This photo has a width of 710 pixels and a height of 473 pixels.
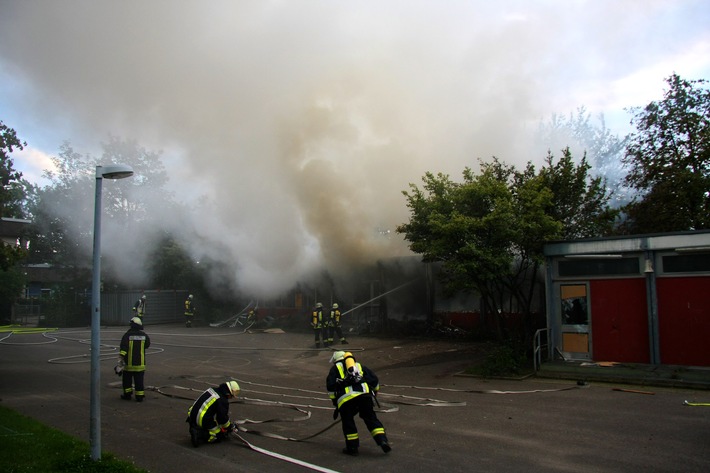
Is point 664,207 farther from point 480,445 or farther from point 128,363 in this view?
point 128,363

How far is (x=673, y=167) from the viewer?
18.6 metres

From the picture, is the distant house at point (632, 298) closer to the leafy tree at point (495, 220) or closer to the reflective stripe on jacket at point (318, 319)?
the leafy tree at point (495, 220)

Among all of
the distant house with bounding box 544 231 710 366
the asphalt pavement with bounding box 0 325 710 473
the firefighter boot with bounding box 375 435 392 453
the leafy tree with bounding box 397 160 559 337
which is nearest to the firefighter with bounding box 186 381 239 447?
the asphalt pavement with bounding box 0 325 710 473

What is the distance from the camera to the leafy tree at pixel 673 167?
17406 mm

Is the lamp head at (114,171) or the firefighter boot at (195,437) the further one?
the firefighter boot at (195,437)

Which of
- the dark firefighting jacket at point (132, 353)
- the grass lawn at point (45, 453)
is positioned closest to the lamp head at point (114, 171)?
the grass lawn at point (45, 453)

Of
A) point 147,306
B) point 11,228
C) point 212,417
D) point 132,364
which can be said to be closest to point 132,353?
point 132,364

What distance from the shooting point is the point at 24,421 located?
301 inches

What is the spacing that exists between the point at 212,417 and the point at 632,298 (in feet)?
33.5

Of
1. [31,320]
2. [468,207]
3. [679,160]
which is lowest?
[31,320]

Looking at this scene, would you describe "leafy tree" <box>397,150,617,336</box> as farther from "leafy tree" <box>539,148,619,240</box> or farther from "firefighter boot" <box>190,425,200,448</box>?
"firefighter boot" <box>190,425,200,448</box>

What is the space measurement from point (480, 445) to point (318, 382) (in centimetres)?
603

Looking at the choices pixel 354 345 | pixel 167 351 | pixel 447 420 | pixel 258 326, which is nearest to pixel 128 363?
pixel 447 420

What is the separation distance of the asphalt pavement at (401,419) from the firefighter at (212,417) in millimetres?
176
